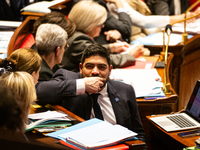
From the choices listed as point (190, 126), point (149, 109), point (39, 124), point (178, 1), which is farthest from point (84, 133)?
point (178, 1)

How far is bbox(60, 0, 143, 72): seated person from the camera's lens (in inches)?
117

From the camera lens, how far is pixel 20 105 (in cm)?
98

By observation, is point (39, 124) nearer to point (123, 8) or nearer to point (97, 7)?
A: point (97, 7)

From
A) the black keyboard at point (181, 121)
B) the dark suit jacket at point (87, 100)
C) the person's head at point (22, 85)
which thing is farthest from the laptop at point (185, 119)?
the person's head at point (22, 85)

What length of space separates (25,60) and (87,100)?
53 cm

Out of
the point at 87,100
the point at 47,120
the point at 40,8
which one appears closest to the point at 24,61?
the point at 47,120

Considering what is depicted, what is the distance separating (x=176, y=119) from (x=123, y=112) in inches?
14.9

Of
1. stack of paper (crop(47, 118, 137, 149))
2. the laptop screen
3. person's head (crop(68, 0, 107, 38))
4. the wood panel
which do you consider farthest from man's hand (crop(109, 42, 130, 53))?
stack of paper (crop(47, 118, 137, 149))

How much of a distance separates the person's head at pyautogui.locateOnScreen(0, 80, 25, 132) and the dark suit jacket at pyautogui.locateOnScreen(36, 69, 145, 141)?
102cm

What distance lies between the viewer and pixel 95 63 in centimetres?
218

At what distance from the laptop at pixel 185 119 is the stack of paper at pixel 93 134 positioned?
62cm

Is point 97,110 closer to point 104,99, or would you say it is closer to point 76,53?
point 104,99

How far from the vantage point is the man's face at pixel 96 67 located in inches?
85.0

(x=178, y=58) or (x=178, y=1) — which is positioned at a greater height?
(x=178, y=1)
